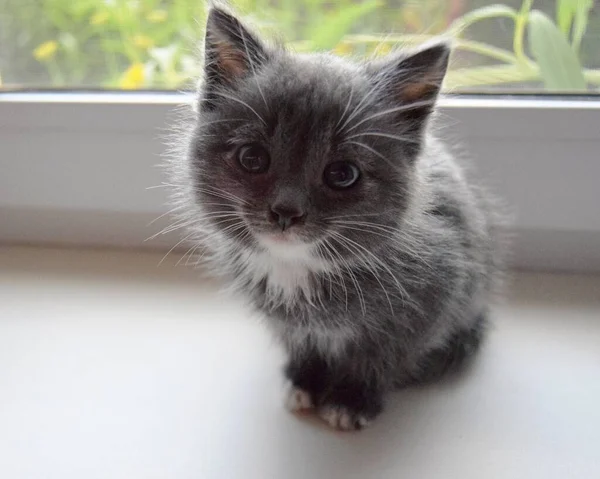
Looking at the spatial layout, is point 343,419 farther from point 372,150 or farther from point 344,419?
point 372,150

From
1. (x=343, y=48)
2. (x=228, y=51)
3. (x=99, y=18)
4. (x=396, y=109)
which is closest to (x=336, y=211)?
(x=396, y=109)

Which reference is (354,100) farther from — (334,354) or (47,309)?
(47,309)

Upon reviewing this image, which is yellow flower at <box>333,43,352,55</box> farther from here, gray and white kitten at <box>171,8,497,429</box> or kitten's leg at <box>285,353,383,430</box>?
kitten's leg at <box>285,353,383,430</box>

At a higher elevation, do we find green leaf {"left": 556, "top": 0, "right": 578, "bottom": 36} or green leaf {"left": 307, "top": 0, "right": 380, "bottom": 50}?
green leaf {"left": 556, "top": 0, "right": 578, "bottom": 36}

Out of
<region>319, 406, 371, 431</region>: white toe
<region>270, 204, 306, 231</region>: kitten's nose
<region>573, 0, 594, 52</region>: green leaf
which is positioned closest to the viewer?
<region>270, 204, 306, 231</region>: kitten's nose

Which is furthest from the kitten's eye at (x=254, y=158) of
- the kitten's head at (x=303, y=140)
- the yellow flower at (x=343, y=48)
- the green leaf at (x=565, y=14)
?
the green leaf at (x=565, y=14)

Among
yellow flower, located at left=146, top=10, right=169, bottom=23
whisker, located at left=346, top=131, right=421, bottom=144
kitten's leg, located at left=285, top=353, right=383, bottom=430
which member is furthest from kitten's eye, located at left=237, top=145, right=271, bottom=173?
yellow flower, located at left=146, top=10, right=169, bottom=23

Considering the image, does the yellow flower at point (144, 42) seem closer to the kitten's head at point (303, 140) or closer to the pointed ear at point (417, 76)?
the kitten's head at point (303, 140)

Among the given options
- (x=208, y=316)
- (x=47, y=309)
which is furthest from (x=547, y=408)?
(x=47, y=309)
